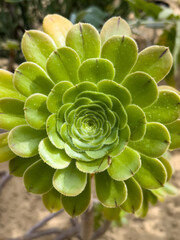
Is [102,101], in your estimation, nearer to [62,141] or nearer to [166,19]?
[62,141]

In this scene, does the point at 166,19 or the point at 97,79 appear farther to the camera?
the point at 166,19

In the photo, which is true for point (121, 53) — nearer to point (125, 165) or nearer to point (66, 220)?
point (125, 165)

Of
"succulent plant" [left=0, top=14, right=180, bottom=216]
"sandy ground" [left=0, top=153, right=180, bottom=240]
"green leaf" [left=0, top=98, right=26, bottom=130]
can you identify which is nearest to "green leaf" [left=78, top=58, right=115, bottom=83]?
"succulent plant" [left=0, top=14, right=180, bottom=216]

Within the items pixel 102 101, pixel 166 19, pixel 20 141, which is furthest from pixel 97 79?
pixel 166 19

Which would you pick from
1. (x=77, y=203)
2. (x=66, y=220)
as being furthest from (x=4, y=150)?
(x=66, y=220)

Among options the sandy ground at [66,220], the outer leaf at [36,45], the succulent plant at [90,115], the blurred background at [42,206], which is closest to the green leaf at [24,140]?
the succulent plant at [90,115]

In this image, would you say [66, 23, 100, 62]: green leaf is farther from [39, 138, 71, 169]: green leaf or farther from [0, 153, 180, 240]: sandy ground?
[0, 153, 180, 240]: sandy ground

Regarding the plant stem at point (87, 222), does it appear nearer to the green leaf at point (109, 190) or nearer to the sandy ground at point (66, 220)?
the green leaf at point (109, 190)
